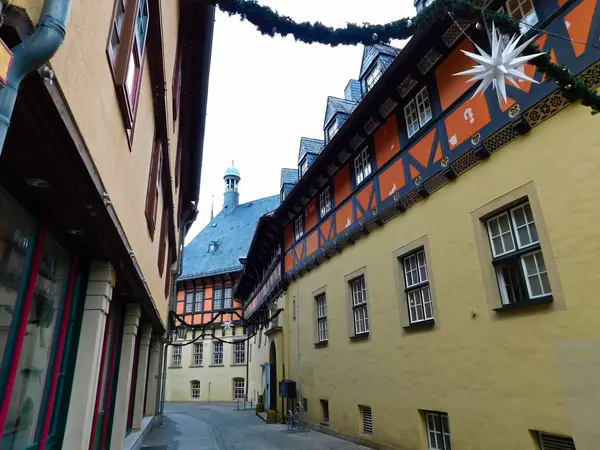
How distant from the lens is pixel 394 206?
9.00 m

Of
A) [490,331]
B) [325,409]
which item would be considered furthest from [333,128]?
[490,331]

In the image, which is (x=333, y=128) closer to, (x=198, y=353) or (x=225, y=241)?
(x=198, y=353)

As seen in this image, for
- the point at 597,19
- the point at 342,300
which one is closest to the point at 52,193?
the point at 597,19

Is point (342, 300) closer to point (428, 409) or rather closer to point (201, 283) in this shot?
point (428, 409)

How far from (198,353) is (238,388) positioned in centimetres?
409

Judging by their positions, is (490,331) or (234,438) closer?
(490,331)

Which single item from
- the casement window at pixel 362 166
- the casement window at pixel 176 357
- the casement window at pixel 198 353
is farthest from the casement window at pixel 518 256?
the casement window at pixel 176 357

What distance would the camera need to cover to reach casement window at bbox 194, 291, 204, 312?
32.3 metres

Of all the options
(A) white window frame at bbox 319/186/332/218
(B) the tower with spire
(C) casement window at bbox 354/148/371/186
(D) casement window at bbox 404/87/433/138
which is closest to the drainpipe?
(D) casement window at bbox 404/87/433/138

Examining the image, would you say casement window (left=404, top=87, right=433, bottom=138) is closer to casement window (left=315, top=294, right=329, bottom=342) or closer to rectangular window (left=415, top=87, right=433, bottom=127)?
rectangular window (left=415, top=87, right=433, bottom=127)

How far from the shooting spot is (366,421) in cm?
998

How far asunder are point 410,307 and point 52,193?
7.09 metres

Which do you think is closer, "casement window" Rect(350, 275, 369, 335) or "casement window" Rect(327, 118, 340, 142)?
"casement window" Rect(350, 275, 369, 335)

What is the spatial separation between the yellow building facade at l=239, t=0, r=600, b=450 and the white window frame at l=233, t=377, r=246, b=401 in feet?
61.2
